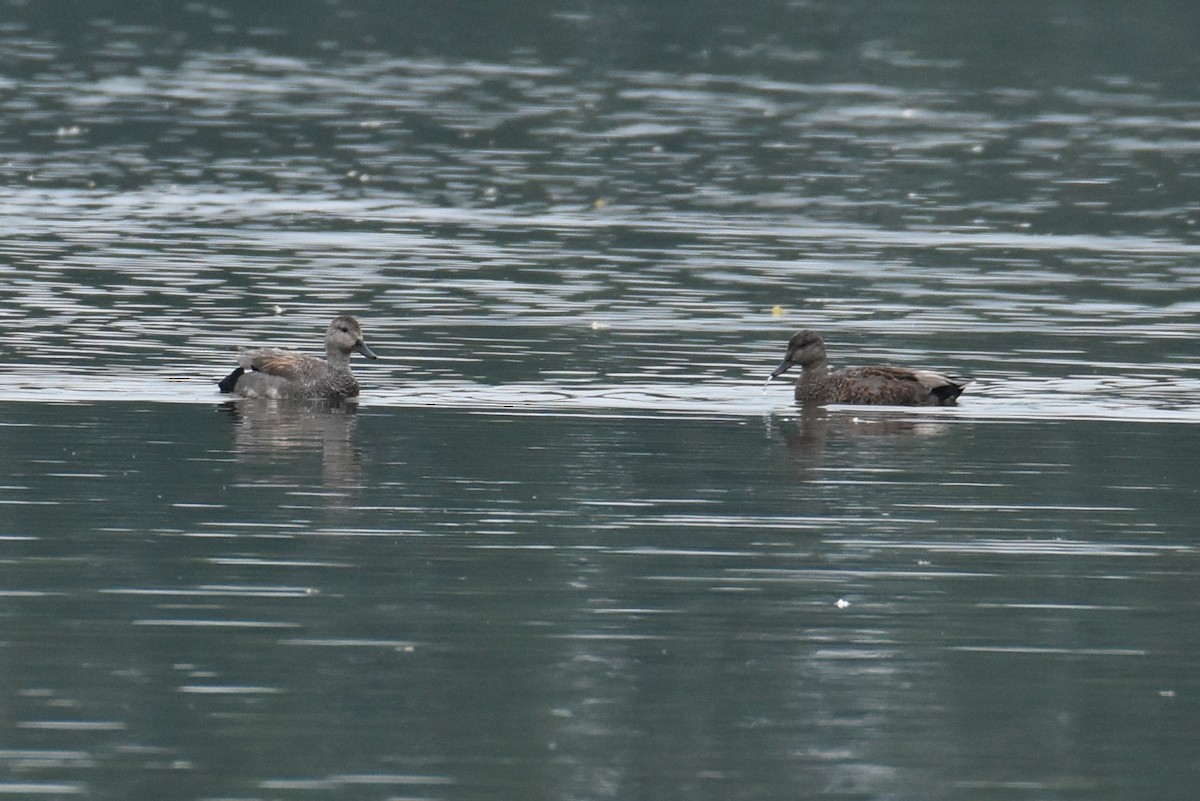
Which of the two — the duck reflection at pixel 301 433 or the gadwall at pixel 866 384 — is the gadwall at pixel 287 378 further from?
the gadwall at pixel 866 384

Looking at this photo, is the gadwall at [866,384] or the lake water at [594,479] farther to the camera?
the gadwall at [866,384]

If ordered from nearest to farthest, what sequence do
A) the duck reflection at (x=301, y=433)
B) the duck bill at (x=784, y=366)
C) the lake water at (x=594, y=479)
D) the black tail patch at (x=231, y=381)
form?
the lake water at (x=594, y=479) → the duck reflection at (x=301, y=433) → the black tail patch at (x=231, y=381) → the duck bill at (x=784, y=366)

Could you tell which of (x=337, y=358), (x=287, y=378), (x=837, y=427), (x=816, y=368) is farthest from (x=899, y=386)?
(x=287, y=378)

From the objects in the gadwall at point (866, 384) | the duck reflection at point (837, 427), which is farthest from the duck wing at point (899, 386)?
the duck reflection at point (837, 427)

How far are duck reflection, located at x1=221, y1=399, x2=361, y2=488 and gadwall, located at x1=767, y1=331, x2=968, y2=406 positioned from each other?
388 cm

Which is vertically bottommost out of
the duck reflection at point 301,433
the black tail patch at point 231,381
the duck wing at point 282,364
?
the duck reflection at point 301,433

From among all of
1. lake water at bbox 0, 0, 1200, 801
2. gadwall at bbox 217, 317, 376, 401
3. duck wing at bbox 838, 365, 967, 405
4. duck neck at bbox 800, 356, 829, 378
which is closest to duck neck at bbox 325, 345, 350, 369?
gadwall at bbox 217, 317, 376, 401

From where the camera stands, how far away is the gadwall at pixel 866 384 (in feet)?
76.6

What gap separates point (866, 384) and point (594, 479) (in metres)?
5.35

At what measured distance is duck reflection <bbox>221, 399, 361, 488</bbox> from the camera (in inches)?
769

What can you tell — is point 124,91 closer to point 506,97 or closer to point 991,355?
point 506,97

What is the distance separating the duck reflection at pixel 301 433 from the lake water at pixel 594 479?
85mm

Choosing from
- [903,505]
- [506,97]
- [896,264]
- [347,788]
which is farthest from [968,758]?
[506,97]

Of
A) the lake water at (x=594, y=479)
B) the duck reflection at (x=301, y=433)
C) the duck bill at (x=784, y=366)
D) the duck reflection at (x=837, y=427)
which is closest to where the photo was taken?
the lake water at (x=594, y=479)
